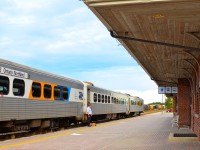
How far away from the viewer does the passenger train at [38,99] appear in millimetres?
14344

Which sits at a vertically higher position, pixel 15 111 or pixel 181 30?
pixel 181 30

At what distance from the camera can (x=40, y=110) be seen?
17.2m

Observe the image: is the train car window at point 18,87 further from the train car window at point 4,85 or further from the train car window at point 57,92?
the train car window at point 57,92

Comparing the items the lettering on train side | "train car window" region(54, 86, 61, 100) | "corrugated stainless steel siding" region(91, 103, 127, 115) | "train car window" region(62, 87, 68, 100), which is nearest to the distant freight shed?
the lettering on train side

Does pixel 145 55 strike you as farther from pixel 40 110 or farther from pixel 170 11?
pixel 170 11

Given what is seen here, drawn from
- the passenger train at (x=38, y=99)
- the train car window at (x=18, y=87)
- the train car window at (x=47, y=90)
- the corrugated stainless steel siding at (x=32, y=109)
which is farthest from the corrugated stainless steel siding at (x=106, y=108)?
the train car window at (x=18, y=87)

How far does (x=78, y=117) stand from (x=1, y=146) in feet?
38.0

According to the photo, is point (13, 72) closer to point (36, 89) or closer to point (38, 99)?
point (36, 89)

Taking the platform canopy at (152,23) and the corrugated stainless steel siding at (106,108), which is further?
the corrugated stainless steel siding at (106,108)

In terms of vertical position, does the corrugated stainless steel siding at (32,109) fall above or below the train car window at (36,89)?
below

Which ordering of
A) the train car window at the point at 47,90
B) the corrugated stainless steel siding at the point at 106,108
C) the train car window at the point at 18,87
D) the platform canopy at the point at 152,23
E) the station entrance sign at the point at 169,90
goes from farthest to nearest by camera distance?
the station entrance sign at the point at 169,90 < the corrugated stainless steel siding at the point at 106,108 < the train car window at the point at 47,90 < the train car window at the point at 18,87 < the platform canopy at the point at 152,23

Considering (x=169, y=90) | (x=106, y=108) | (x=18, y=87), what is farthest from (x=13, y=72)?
(x=106, y=108)

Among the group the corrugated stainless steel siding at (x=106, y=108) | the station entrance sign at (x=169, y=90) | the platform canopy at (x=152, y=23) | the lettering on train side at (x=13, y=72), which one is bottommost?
the corrugated stainless steel siding at (x=106, y=108)

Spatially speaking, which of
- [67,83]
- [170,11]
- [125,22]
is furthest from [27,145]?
[67,83]
